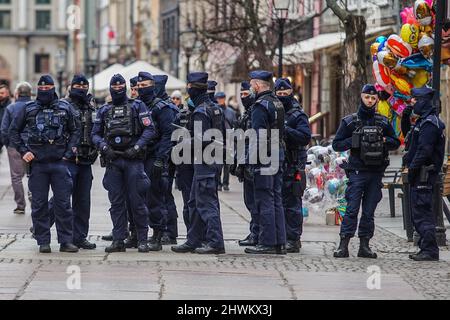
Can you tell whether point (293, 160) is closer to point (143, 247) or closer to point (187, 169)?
point (187, 169)

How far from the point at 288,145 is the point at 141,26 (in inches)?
2871

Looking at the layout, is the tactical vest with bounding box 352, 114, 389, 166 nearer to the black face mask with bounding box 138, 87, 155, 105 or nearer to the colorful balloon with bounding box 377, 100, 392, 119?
the black face mask with bounding box 138, 87, 155, 105

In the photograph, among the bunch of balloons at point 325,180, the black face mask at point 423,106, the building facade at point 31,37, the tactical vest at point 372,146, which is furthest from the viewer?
the building facade at point 31,37

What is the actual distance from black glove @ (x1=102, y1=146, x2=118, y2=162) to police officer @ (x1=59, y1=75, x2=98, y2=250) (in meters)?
0.46

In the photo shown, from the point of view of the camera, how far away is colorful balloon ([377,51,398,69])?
18164 millimetres

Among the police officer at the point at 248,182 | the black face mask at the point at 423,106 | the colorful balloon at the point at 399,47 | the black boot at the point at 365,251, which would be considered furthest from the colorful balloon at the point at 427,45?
the black boot at the point at 365,251

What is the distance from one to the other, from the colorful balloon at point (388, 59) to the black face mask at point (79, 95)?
165 inches

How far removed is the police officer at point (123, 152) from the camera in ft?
50.6

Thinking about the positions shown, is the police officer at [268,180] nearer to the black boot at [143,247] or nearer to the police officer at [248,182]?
the police officer at [248,182]

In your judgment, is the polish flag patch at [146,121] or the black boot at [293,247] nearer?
the polish flag patch at [146,121]

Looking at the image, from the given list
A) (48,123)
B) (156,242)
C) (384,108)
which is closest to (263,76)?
(156,242)

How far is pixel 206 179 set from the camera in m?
15.6

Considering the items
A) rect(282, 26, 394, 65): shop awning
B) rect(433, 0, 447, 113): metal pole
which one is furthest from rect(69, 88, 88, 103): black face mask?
rect(282, 26, 394, 65): shop awning
